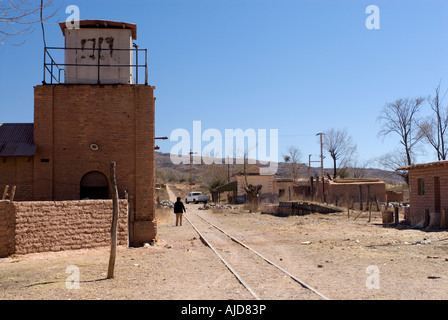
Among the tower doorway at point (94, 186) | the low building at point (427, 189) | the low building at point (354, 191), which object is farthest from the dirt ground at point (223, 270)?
the low building at point (354, 191)

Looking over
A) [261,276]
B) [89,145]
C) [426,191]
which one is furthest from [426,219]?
[89,145]

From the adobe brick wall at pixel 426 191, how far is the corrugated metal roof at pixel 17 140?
700 inches

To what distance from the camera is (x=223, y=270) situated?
37.8 feet

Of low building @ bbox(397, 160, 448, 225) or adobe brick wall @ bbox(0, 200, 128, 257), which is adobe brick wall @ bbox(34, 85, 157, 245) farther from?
low building @ bbox(397, 160, 448, 225)

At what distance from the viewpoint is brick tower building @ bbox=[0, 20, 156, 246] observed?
1686cm

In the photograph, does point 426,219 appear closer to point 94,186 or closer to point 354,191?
point 94,186

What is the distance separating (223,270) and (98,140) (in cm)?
819

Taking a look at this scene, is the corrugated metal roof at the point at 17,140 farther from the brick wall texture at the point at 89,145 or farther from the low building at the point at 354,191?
the low building at the point at 354,191

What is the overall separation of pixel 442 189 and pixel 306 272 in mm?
13111

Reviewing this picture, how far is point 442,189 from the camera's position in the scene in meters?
21.2

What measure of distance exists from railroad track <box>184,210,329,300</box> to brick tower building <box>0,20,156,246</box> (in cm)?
367

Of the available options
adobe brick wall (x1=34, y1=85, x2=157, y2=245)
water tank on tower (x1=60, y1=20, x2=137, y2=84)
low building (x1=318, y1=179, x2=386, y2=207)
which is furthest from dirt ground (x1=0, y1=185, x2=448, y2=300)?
low building (x1=318, y1=179, x2=386, y2=207)
